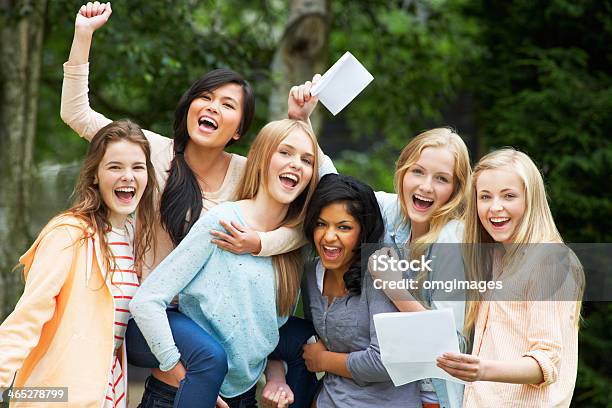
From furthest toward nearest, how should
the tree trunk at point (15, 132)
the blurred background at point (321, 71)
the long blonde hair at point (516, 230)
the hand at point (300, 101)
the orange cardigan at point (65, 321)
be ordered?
the tree trunk at point (15, 132)
the blurred background at point (321, 71)
the hand at point (300, 101)
the long blonde hair at point (516, 230)
the orange cardigan at point (65, 321)

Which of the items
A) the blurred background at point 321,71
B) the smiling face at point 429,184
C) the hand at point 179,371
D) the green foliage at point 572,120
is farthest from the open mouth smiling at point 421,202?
the green foliage at point 572,120

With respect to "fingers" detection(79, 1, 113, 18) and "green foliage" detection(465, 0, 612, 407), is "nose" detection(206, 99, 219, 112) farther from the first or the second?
"green foliage" detection(465, 0, 612, 407)

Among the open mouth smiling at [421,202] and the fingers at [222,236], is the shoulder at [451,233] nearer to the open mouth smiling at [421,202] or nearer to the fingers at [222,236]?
the open mouth smiling at [421,202]

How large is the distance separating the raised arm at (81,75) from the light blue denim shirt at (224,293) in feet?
2.20

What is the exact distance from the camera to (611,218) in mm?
5707

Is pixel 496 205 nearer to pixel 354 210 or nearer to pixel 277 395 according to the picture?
pixel 354 210

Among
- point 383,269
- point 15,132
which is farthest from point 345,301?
point 15,132

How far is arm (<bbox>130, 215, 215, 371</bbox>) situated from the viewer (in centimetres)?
299

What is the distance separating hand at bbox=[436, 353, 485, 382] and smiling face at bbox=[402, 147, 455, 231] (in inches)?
26.0

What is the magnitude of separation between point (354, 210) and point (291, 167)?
28 cm

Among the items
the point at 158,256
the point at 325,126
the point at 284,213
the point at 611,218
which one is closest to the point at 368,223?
the point at 284,213

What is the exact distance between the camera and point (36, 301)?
284cm

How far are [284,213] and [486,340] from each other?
894mm

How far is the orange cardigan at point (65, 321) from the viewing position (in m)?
2.85
